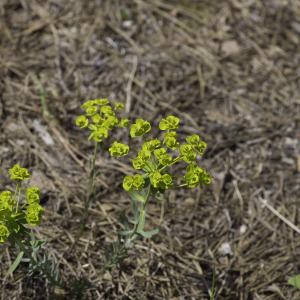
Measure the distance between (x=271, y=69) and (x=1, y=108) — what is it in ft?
7.61

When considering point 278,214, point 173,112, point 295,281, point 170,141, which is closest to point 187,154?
point 170,141

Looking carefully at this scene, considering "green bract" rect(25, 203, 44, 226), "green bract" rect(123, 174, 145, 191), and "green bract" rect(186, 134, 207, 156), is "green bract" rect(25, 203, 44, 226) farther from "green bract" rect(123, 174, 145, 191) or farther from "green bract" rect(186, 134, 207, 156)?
"green bract" rect(186, 134, 207, 156)

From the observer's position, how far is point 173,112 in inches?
166

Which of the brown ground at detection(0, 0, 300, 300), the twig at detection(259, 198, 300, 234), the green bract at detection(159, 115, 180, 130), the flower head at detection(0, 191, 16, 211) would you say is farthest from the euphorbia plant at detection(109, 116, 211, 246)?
the twig at detection(259, 198, 300, 234)

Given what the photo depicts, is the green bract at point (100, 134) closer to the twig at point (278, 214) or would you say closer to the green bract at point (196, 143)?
the green bract at point (196, 143)

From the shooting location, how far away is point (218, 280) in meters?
3.36

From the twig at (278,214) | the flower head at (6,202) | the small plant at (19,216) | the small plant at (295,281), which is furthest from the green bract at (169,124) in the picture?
the twig at (278,214)

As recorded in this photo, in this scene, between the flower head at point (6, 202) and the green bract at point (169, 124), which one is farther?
the green bract at point (169, 124)

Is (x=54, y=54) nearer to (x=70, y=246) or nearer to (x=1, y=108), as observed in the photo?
(x=1, y=108)

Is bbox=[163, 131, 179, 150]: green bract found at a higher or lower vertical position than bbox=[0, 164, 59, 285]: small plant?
higher

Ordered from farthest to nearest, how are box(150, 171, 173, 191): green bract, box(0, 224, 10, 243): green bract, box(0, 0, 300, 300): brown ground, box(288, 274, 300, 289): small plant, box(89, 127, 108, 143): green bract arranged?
box(0, 0, 300, 300): brown ground
box(288, 274, 300, 289): small plant
box(89, 127, 108, 143): green bract
box(150, 171, 173, 191): green bract
box(0, 224, 10, 243): green bract

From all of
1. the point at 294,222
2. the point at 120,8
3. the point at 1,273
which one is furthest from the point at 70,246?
the point at 120,8

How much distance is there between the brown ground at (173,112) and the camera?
131 inches

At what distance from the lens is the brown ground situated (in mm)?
3318
